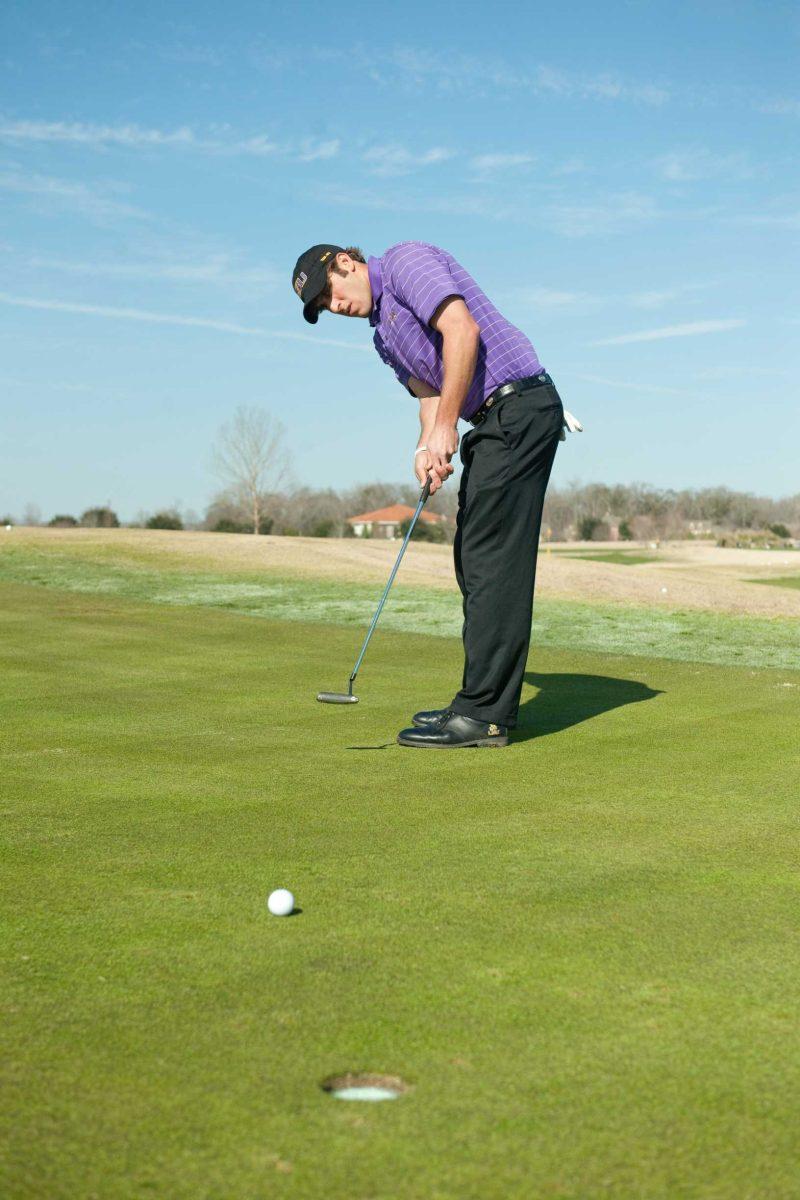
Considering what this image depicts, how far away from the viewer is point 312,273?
218 inches

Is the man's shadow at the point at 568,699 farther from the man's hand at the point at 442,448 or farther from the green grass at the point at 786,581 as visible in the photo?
the green grass at the point at 786,581

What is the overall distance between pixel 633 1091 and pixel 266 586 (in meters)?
16.9

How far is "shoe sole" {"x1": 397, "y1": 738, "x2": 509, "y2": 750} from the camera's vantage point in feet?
17.4

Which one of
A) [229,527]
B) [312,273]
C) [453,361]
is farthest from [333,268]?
[229,527]

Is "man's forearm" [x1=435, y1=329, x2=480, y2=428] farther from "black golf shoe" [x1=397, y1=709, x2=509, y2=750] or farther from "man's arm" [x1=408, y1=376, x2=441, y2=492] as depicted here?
"black golf shoe" [x1=397, y1=709, x2=509, y2=750]

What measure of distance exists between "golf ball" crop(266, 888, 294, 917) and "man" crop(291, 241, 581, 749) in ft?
8.06

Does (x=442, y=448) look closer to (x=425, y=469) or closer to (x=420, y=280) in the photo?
(x=425, y=469)

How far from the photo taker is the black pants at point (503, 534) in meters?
5.45

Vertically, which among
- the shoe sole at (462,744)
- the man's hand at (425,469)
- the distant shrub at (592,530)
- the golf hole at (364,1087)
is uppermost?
the distant shrub at (592,530)

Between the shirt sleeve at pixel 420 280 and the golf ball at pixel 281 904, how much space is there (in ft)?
9.98

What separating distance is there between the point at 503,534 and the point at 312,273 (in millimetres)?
1433

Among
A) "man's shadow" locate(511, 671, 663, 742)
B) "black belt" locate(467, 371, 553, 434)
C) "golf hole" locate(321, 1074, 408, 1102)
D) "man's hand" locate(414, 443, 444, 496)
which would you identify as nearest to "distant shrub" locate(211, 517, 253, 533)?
"man's shadow" locate(511, 671, 663, 742)

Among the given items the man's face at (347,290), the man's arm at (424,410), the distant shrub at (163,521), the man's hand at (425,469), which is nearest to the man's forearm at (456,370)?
the man's hand at (425,469)

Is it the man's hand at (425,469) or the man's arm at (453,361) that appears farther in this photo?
the man's hand at (425,469)
